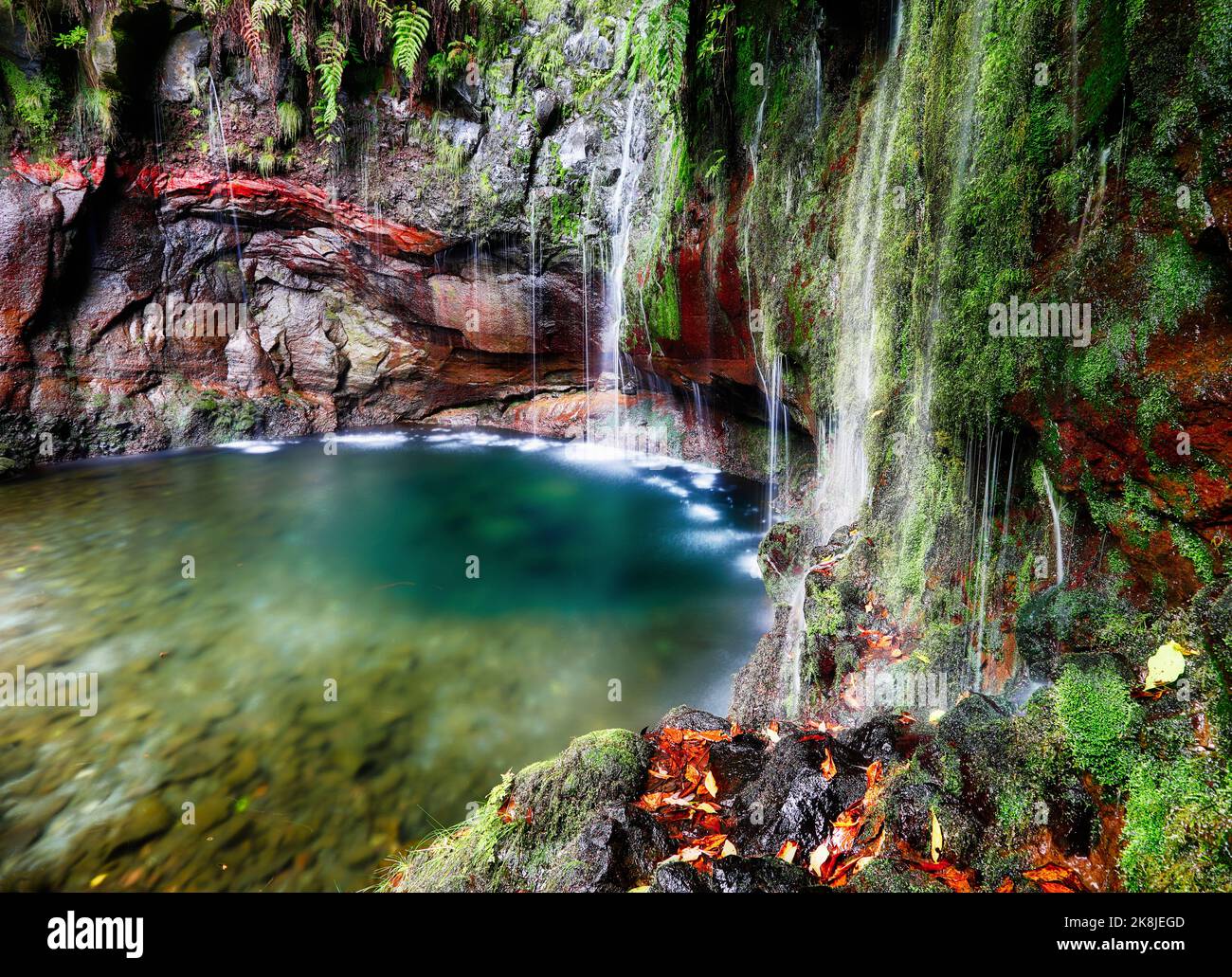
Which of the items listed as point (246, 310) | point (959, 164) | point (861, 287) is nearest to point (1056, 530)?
point (959, 164)

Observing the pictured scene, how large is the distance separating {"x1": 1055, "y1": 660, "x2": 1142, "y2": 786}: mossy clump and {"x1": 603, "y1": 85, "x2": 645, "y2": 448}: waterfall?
34.9 ft

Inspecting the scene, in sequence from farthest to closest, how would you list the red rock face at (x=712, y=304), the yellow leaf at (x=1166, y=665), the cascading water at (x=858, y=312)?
the red rock face at (x=712, y=304) < the cascading water at (x=858, y=312) < the yellow leaf at (x=1166, y=665)

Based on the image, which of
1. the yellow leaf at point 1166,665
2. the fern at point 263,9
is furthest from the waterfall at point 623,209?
the yellow leaf at point 1166,665

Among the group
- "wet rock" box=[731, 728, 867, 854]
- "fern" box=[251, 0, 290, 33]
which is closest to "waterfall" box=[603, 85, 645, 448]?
"fern" box=[251, 0, 290, 33]

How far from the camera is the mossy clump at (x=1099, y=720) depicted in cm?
193

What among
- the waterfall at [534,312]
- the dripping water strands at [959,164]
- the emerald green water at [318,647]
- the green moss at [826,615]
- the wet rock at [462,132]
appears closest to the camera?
the dripping water strands at [959,164]

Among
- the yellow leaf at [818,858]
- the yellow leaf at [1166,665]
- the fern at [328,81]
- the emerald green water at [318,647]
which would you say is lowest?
the emerald green water at [318,647]

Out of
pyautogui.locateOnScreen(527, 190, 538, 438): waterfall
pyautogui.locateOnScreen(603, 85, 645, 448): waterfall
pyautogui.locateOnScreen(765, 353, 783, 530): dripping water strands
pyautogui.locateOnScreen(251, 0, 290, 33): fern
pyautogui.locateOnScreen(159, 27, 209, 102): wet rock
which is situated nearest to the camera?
pyautogui.locateOnScreen(765, 353, 783, 530): dripping water strands

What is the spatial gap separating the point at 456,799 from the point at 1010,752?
3.64m

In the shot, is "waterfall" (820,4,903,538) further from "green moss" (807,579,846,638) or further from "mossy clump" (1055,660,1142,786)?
"mossy clump" (1055,660,1142,786)

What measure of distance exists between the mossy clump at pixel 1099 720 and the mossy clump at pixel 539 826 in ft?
6.06

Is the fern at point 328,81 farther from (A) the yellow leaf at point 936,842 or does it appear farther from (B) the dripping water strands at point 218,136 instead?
(A) the yellow leaf at point 936,842

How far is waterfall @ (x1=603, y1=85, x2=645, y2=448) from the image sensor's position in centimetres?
1092

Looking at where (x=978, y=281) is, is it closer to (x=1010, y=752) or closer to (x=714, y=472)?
(x=1010, y=752)
